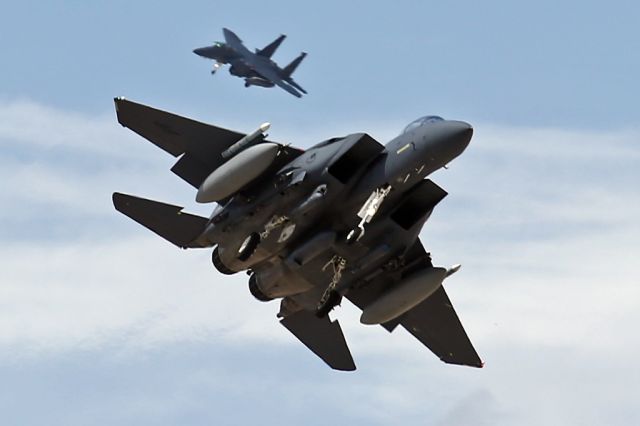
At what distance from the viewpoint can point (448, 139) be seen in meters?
27.0

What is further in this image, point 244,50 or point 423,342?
point 244,50

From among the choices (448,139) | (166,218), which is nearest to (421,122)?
(448,139)

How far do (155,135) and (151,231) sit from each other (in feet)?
11.3

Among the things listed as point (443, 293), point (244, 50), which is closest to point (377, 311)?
point (443, 293)

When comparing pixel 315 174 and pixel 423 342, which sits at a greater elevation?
pixel 315 174

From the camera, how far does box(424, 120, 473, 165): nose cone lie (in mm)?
27031

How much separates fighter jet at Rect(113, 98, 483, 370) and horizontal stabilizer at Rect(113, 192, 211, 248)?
0.09 ft

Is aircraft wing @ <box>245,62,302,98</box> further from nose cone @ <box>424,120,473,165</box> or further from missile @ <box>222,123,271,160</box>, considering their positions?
nose cone @ <box>424,120,473,165</box>

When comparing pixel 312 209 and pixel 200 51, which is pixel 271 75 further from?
pixel 312 209

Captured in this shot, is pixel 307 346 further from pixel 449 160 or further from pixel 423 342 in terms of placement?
pixel 449 160

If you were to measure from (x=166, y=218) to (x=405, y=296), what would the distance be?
7220 mm

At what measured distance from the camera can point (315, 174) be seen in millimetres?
27984

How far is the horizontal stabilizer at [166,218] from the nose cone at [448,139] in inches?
291

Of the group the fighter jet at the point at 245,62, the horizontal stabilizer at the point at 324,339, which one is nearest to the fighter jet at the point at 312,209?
the horizontal stabilizer at the point at 324,339
